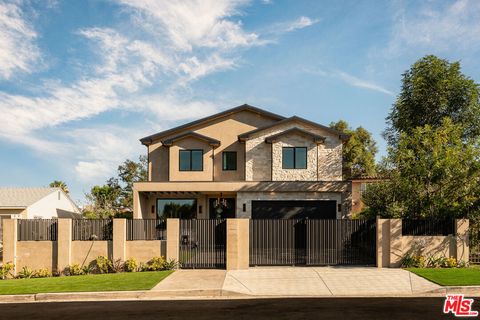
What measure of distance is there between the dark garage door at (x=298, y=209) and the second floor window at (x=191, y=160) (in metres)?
5.77

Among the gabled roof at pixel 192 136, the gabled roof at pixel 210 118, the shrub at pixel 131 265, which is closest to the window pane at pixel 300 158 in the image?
the gabled roof at pixel 210 118

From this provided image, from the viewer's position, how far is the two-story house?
2598 centimetres

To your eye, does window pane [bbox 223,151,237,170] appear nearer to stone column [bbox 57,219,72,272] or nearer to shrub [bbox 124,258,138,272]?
shrub [bbox 124,258,138,272]

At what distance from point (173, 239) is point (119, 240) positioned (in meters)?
2.39

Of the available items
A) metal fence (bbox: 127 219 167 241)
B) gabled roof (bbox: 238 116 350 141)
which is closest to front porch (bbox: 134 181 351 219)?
gabled roof (bbox: 238 116 350 141)

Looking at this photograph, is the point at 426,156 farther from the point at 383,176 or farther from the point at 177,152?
the point at 177,152

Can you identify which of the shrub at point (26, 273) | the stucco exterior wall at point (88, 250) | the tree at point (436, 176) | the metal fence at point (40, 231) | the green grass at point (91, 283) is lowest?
the shrub at point (26, 273)

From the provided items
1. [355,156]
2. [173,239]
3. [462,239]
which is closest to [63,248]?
[173,239]

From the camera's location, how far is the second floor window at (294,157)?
90.5ft

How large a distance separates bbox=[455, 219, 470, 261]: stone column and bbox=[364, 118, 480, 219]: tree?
0.73m

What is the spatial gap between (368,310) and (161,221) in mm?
9999

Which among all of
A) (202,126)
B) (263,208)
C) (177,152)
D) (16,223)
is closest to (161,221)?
(16,223)

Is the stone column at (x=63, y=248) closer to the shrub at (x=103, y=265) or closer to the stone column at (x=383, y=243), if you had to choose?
the shrub at (x=103, y=265)

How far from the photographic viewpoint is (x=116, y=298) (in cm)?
1323
